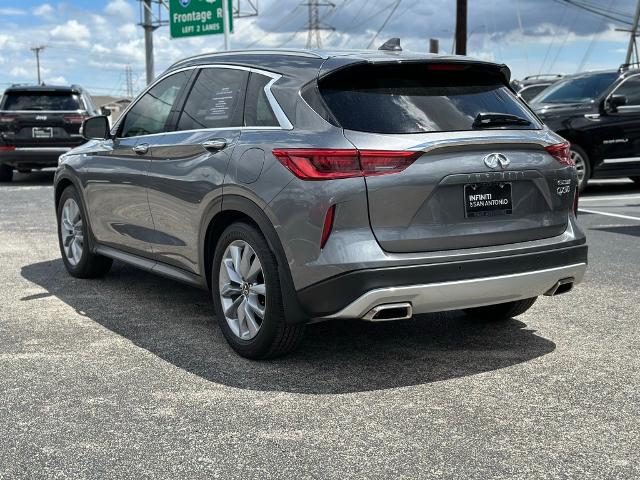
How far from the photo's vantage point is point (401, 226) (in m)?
4.24

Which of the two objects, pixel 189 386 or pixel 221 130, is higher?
pixel 221 130

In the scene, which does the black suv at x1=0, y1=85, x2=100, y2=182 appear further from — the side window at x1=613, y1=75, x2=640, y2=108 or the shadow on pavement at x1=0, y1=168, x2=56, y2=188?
the side window at x1=613, y1=75, x2=640, y2=108

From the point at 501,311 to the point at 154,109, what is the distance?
274 centimetres

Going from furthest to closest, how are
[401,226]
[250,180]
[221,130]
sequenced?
[221,130]
[250,180]
[401,226]

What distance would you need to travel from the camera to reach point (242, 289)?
4.82m

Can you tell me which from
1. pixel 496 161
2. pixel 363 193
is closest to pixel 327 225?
pixel 363 193

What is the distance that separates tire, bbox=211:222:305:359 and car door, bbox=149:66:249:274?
29cm

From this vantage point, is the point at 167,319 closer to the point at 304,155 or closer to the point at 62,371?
the point at 62,371

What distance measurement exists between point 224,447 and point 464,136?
1949mm

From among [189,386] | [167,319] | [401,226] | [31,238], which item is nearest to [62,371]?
[189,386]

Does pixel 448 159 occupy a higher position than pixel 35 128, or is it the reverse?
pixel 448 159

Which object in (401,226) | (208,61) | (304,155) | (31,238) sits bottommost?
(31,238)

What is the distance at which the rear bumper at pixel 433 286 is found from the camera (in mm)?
4156

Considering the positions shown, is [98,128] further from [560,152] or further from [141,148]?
[560,152]
